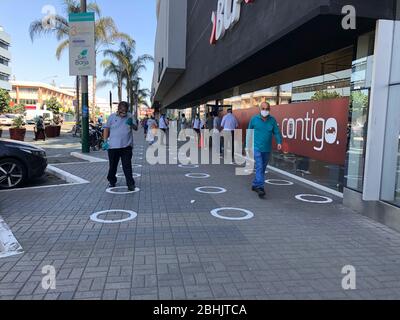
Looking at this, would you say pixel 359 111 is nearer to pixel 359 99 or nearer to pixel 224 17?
pixel 359 99

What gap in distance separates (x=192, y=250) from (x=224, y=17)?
8.33 meters

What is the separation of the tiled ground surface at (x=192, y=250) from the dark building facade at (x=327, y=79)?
839mm

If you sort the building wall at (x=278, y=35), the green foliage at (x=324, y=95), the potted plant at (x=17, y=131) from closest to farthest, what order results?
the building wall at (x=278, y=35), the green foliage at (x=324, y=95), the potted plant at (x=17, y=131)

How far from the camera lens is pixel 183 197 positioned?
721 cm

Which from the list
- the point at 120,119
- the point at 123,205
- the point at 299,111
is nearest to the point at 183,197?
the point at 123,205

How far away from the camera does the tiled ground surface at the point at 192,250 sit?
3.45 meters

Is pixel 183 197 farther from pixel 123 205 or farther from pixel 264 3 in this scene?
pixel 264 3

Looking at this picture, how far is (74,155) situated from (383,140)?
430 inches

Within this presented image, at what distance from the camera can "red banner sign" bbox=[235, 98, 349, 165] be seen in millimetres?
7289

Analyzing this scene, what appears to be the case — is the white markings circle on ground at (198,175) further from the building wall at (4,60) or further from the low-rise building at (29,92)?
the low-rise building at (29,92)

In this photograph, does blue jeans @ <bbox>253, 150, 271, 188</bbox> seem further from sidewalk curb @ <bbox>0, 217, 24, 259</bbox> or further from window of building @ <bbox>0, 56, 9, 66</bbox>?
window of building @ <bbox>0, 56, 9, 66</bbox>

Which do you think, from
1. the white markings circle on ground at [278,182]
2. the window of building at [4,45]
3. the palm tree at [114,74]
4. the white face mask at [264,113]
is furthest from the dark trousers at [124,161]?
the window of building at [4,45]

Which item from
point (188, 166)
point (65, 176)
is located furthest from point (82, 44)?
point (65, 176)

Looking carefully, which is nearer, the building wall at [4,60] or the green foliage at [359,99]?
the green foliage at [359,99]
